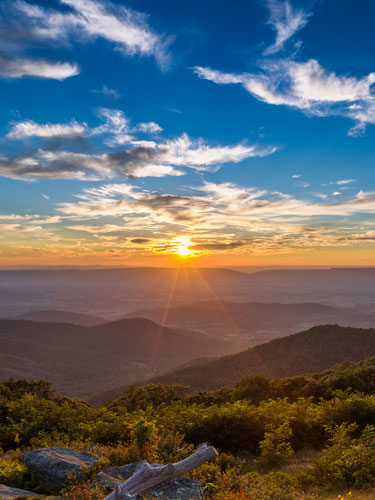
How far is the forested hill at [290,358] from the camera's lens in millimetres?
74062

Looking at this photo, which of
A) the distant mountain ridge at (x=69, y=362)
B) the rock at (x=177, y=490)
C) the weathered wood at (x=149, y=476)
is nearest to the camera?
the weathered wood at (x=149, y=476)

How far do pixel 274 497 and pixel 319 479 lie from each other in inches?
132

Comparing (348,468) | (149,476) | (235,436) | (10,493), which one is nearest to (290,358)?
(235,436)

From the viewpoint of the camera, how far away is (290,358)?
82.1m

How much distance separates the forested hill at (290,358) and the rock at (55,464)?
67.2 m

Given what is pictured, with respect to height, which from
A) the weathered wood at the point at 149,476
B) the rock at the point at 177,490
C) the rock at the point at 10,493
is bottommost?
the rock at the point at 10,493

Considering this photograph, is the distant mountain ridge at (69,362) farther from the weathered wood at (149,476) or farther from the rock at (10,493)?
the weathered wood at (149,476)

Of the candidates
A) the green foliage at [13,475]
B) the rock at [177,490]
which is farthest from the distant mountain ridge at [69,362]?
the rock at [177,490]

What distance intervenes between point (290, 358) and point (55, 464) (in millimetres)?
83540

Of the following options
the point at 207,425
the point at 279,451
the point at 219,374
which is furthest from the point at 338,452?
the point at 219,374

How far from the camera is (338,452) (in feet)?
33.8

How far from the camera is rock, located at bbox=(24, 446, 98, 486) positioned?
8.89 metres

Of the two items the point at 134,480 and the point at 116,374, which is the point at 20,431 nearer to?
the point at 134,480

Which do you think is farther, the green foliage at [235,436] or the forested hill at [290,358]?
the forested hill at [290,358]
